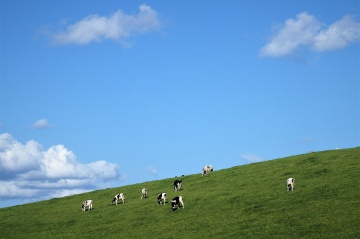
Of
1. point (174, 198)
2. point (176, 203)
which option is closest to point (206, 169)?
point (174, 198)

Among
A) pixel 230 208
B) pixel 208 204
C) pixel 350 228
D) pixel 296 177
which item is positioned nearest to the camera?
pixel 350 228

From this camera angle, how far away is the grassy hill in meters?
34.5

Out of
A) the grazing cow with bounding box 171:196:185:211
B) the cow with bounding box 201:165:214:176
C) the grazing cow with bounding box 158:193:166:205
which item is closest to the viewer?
the grazing cow with bounding box 171:196:185:211

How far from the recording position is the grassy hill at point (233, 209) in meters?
34.5

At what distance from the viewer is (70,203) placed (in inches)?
2488

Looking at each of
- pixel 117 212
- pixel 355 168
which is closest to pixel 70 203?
pixel 117 212

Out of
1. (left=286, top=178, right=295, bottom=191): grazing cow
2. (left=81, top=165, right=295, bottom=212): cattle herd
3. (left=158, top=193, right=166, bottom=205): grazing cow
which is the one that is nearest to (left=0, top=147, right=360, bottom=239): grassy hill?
(left=286, top=178, right=295, bottom=191): grazing cow

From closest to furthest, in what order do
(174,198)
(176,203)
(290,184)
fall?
(290,184), (176,203), (174,198)

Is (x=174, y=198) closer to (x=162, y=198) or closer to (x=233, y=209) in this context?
(x=162, y=198)

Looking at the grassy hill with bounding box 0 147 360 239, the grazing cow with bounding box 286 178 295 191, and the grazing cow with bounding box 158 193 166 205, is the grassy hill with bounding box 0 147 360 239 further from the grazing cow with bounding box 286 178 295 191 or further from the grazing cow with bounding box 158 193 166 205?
the grazing cow with bounding box 158 193 166 205

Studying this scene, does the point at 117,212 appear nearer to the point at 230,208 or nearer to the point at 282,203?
the point at 230,208

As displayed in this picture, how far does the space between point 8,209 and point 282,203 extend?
42746mm

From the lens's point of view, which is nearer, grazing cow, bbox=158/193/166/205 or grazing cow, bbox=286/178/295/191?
grazing cow, bbox=286/178/295/191

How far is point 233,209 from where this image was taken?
41.4 m
